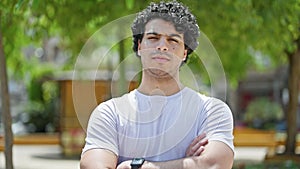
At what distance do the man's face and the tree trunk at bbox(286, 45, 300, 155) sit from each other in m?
11.0

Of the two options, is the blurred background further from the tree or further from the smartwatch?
the smartwatch

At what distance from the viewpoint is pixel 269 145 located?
1739 cm

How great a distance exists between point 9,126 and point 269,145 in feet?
38.3

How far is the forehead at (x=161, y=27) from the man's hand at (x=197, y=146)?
1.58ft

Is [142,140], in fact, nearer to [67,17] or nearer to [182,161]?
[182,161]

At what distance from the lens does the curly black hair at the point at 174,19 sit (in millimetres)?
2902

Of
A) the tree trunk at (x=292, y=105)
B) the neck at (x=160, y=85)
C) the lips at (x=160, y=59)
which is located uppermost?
the lips at (x=160, y=59)

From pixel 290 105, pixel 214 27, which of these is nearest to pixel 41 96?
pixel 290 105

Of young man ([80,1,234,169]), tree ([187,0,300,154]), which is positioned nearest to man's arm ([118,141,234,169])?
young man ([80,1,234,169])

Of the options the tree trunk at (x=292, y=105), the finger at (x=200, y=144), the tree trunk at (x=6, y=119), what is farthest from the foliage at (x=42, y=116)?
the finger at (x=200, y=144)

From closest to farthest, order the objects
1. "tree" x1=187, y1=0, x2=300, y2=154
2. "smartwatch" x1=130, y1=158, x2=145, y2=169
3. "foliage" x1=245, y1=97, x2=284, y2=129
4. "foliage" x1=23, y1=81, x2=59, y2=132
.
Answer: "smartwatch" x1=130, y1=158, x2=145, y2=169 < "tree" x1=187, y1=0, x2=300, y2=154 < "foliage" x1=23, y1=81, x2=59, y2=132 < "foliage" x1=245, y1=97, x2=284, y2=129

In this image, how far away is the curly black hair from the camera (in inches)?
114

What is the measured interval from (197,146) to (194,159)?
0.19ft

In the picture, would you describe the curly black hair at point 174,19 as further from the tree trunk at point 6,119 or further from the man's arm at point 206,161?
the tree trunk at point 6,119
